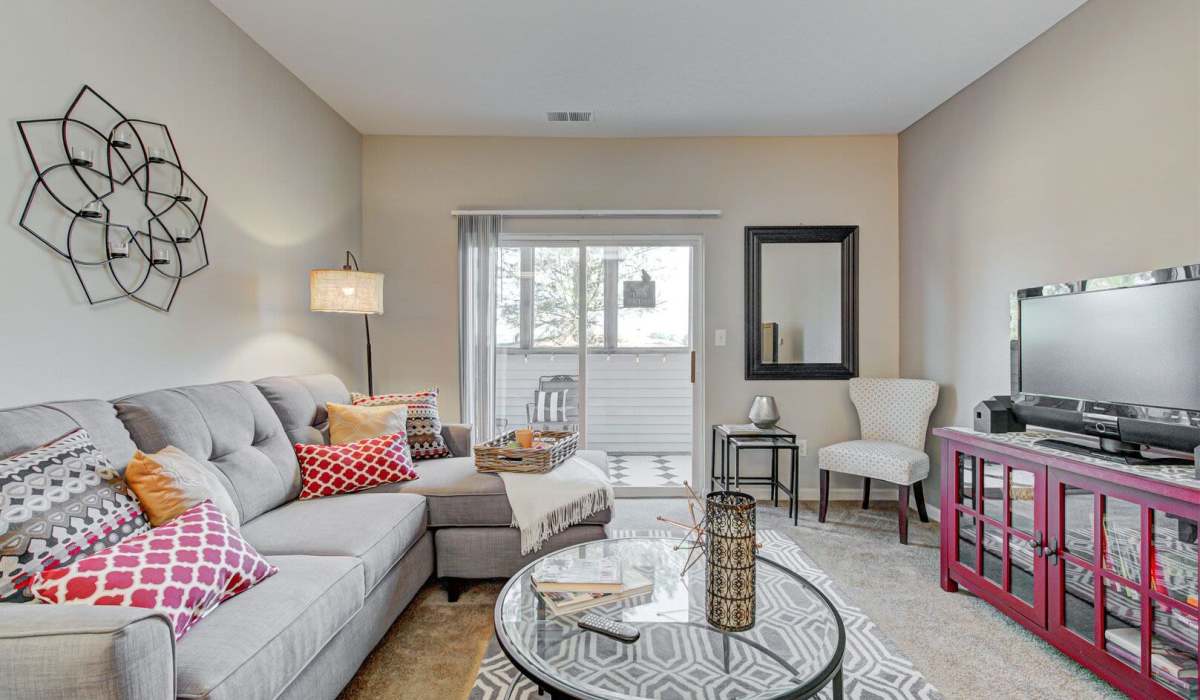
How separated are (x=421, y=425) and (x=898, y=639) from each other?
2.37 metres

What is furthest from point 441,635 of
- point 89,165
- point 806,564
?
point 89,165

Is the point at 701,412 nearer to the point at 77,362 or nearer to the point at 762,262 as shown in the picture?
the point at 762,262

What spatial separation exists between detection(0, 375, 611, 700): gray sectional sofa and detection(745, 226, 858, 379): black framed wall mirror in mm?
1606

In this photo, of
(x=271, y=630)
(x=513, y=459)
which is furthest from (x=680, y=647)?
(x=513, y=459)

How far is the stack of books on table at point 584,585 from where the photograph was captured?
153 cm

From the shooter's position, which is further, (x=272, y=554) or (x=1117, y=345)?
(x=1117, y=345)

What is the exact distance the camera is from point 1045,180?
2.59 meters

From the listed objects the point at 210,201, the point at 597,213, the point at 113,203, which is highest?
the point at 597,213

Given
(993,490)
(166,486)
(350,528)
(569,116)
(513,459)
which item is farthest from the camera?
(569,116)

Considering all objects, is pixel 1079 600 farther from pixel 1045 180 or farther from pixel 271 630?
pixel 271 630

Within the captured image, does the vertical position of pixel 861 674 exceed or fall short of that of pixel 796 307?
it falls short

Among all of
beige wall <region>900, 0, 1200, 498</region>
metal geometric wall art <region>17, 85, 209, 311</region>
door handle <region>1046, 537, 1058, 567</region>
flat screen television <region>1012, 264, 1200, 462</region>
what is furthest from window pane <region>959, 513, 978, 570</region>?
metal geometric wall art <region>17, 85, 209, 311</region>

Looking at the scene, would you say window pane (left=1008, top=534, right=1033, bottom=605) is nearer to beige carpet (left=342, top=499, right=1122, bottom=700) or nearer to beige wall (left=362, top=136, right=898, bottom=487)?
beige carpet (left=342, top=499, right=1122, bottom=700)

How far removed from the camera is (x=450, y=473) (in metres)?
2.58
